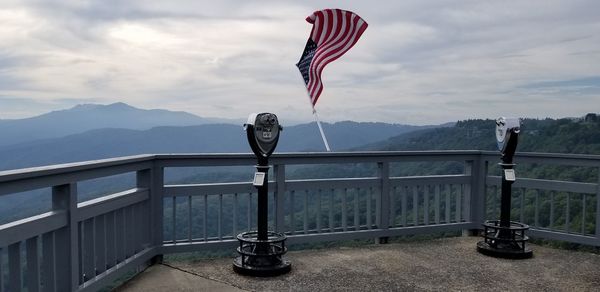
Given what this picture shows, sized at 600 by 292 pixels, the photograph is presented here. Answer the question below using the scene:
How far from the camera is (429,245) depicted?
5.99 meters

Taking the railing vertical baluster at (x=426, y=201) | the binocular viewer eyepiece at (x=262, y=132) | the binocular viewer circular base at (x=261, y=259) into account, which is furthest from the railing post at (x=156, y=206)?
the railing vertical baluster at (x=426, y=201)

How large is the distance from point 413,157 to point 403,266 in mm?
1578

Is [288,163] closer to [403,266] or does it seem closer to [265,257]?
[265,257]

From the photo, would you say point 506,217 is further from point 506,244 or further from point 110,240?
point 110,240

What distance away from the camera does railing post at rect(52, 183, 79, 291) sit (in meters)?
3.29

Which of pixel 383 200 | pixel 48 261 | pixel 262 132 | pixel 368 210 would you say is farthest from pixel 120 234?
pixel 383 200

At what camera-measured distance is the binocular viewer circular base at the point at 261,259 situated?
4.54 metres

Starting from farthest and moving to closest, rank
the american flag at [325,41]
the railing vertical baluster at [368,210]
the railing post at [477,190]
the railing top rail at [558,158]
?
the american flag at [325,41] < the railing post at [477,190] < the railing vertical baluster at [368,210] < the railing top rail at [558,158]

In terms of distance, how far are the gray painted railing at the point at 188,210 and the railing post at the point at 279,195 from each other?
0.01 m

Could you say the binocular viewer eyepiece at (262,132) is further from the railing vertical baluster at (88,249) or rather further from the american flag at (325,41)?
the american flag at (325,41)

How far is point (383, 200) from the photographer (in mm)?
5941

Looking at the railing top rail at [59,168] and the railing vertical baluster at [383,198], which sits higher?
the railing top rail at [59,168]

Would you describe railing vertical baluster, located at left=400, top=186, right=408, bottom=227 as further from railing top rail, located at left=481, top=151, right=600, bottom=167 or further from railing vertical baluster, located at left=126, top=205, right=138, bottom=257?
railing vertical baluster, located at left=126, top=205, right=138, bottom=257

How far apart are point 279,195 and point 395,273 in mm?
1491
